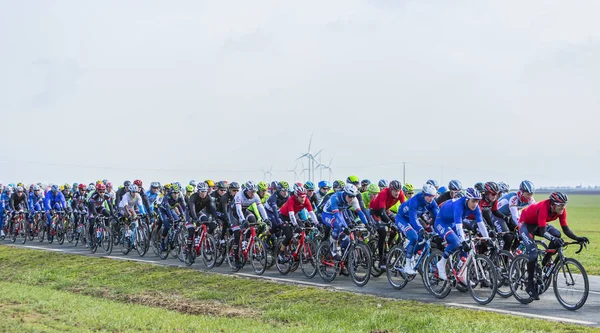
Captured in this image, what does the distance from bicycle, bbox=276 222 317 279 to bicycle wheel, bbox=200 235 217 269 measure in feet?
8.08

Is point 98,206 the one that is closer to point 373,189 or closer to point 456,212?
point 373,189

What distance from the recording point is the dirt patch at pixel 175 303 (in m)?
13.8

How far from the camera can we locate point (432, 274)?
14.8 metres

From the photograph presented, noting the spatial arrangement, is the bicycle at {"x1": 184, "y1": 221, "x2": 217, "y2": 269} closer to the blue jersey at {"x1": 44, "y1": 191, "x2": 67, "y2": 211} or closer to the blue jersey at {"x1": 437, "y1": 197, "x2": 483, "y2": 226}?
the blue jersey at {"x1": 437, "y1": 197, "x2": 483, "y2": 226}

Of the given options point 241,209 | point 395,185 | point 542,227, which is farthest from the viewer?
point 241,209

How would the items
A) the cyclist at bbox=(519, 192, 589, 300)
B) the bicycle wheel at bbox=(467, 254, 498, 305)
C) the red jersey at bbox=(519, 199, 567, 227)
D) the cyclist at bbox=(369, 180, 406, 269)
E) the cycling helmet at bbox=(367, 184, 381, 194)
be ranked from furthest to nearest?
1. the cycling helmet at bbox=(367, 184, 381, 194)
2. the cyclist at bbox=(369, 180, 406, 269)
3. the bicycle wheel at bbox=(467, 254, 498, 305)
4. the red jersey at bbox=(519, 199, 567, 227)
5. the cyclist at bbox=(519, 192, 589, 300)

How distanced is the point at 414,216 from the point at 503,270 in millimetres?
2150

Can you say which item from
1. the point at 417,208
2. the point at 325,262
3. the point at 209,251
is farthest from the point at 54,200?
the point at 417,208

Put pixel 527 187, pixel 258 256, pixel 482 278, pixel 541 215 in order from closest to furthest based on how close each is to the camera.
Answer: pixel 541 215
pixel 482 278
pixel 527 187
pixel 258 256

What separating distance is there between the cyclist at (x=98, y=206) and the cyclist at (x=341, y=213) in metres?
11.0

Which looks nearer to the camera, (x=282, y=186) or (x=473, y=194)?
(x=473, y=194)

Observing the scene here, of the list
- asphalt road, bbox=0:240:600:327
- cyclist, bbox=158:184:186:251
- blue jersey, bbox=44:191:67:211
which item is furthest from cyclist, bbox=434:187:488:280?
blue jersey, bbox=44:191:67:211

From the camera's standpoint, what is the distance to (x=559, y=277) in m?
13.3

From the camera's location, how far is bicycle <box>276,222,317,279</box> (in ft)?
58.5
